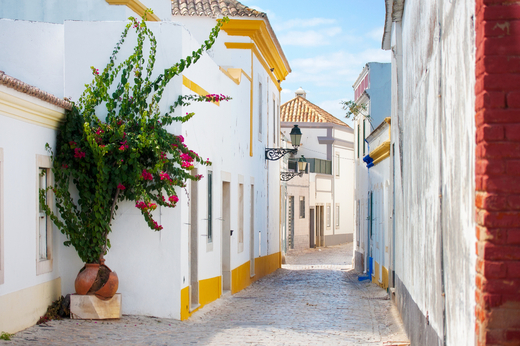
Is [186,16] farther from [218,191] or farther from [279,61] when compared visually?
[218,191]

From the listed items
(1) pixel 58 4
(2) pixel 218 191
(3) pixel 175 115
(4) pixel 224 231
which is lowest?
(4) pixel 224 231

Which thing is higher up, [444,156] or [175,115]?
[175,115]

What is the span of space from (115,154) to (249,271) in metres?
8.36

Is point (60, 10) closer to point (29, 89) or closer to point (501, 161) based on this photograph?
point (29, 89)

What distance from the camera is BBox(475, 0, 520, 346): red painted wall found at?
3.44 m

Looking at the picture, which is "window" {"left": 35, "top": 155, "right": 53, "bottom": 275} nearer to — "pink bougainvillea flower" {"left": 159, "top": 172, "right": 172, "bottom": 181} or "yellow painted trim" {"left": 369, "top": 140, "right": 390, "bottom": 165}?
"pink bougainvillea flower" {"left": 159, "top": 172, "right": 172, "bottom": 181}

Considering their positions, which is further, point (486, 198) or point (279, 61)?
point (279, 61)

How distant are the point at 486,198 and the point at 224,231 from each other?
10.7m

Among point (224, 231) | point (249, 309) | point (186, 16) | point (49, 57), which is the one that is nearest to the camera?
point (49, 57)

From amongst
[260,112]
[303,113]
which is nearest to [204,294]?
[260,112]

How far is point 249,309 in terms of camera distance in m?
11.7

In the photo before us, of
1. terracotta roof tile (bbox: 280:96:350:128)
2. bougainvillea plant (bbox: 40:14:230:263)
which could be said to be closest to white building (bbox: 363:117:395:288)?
bougainvillea plant (bbox: 40:14:230:263)

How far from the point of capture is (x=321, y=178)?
40031mm

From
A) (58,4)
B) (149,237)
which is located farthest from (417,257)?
(58,4)
